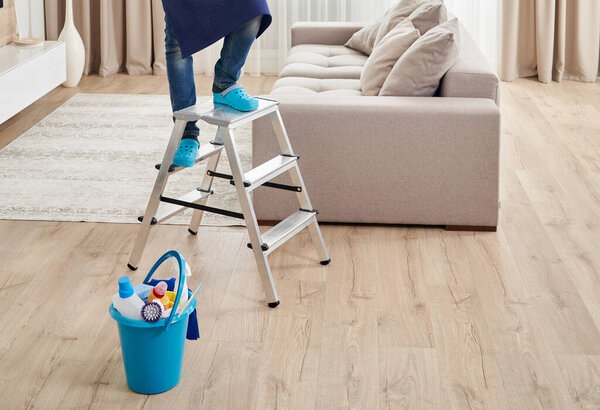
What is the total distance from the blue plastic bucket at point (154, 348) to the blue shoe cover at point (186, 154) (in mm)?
676

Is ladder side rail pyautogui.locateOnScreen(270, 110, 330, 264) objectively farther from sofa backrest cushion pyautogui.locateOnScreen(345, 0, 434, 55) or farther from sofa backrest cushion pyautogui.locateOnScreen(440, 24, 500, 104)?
sofa backrest cushion pyautogui.locateOnScreen(345, 0, 434, 55)

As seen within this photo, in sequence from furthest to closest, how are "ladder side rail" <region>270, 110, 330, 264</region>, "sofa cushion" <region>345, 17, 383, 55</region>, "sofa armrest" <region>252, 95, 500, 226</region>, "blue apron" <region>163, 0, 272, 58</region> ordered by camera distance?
"sofa cushion" <region>345, 17, 383, 55</region>
"sofa armrest" <region>252, 95, 500, 226</region>
"ladder side rail" <region>270, 110, 330, 264</region>
"blue apron" <region>163, 0, 272, 58</region>

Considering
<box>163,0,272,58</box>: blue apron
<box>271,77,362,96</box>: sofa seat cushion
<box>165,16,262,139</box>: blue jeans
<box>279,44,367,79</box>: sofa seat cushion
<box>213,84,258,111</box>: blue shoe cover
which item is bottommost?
<box>271,77,362,96</box>: sofa seat cushion

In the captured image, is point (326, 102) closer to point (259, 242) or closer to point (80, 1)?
point (259, 242)

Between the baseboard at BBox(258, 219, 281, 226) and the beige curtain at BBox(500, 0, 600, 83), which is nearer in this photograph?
the baseboard at BBox(258, 219, 281, 226)

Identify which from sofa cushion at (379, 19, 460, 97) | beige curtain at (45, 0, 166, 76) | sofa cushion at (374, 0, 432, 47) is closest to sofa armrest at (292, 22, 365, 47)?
sofa cushion at (374, 0, 432, 47)

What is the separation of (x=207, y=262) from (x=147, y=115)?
2.15m

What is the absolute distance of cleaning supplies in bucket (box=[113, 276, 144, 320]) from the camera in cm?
209

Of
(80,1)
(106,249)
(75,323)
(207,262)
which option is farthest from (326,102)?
(80,1)

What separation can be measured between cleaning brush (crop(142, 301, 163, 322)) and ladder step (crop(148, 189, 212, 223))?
851 millimetres

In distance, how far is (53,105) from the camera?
5.21 meters

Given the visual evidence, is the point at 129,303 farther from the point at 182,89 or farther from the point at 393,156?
the point at 393,156

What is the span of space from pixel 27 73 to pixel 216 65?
90.0 inches

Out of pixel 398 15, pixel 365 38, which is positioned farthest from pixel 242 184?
pixel 365 38
